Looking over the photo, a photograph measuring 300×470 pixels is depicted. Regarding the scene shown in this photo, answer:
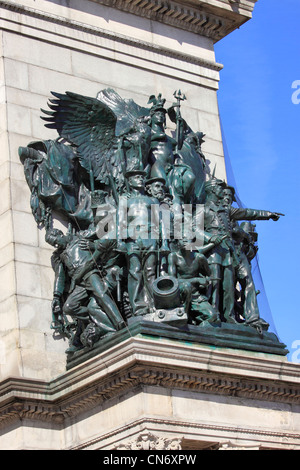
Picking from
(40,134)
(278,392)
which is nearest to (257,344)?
(278,392)

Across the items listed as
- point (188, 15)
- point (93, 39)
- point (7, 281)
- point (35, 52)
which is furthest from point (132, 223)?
point (188, 15)

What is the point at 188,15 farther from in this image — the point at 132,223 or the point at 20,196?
the point at 132,223

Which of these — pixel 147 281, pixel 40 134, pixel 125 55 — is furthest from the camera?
pixel 125 55

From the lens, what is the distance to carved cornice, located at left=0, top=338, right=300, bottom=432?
18.7 metres

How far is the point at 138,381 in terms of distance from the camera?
61.5ft

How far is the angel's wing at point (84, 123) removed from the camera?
21.9 meters

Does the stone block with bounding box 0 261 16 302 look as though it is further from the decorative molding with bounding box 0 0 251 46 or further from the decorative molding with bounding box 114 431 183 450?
the decorative molding with bounding box 0 0 251 46

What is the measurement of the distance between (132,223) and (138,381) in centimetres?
285

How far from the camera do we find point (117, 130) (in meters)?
22.2

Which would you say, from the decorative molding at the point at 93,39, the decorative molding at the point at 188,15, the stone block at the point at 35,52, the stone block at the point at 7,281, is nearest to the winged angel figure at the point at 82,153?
the stone block at the point at 35,52

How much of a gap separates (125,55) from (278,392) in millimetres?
7227

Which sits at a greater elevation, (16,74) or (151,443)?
(16,74)
